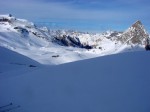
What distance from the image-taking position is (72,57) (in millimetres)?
71375

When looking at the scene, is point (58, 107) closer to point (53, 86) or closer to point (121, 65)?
point (53, 86)

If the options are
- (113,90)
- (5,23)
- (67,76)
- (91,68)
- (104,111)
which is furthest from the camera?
(5,23)

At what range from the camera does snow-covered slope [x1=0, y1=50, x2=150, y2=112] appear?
666cm

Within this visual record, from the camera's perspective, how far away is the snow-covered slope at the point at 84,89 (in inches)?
262

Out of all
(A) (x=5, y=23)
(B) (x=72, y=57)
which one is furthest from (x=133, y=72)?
(A) (x=5, y=23)

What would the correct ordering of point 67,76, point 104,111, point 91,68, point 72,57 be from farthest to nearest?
point 72,57
point 91,68
point 67,76
point 104,111

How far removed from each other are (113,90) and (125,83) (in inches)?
18.8

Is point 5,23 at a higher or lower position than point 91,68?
higher

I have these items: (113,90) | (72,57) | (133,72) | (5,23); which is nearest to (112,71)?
(133,72)

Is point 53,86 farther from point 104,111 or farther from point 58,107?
point 104,111

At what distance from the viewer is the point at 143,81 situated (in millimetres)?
7895

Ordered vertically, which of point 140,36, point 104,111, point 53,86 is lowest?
point 104,111

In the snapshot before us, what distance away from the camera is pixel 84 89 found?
747 cm

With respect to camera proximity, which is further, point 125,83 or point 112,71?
point 112,71
